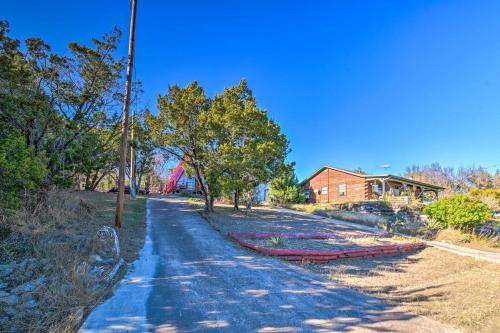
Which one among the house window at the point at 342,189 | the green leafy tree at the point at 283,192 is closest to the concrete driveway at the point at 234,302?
the green leafy tree at the point at 283,192

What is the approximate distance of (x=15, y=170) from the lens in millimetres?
7125

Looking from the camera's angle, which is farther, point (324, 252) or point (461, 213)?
point (461, 213)

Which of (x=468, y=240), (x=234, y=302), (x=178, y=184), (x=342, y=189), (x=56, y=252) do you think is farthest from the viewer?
(x=178, y=184)

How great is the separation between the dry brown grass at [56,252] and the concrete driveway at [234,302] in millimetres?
465

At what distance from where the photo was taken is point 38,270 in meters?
5.77

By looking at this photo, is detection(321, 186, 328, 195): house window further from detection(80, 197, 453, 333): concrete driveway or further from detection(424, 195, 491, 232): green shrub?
detection(80, 197, 453, 333): concrete driveway

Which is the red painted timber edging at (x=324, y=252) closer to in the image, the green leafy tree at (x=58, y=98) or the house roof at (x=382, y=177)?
the green leafy tree at (x=58, y=98)

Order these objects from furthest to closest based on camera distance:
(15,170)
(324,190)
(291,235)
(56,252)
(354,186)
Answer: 1. (324,190)
2. (354,186)
3. (291,235)
4. (15,170)
5. (56,252)

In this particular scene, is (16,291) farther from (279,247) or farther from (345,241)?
(345,241)

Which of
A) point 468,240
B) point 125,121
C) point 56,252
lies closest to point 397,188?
point 468,240

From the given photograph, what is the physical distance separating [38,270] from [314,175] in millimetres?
32794

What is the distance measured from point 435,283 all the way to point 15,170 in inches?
412

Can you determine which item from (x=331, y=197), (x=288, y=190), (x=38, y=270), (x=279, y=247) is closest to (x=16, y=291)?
(x=38, y=270)

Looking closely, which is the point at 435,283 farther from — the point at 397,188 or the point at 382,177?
the point at 397,188
